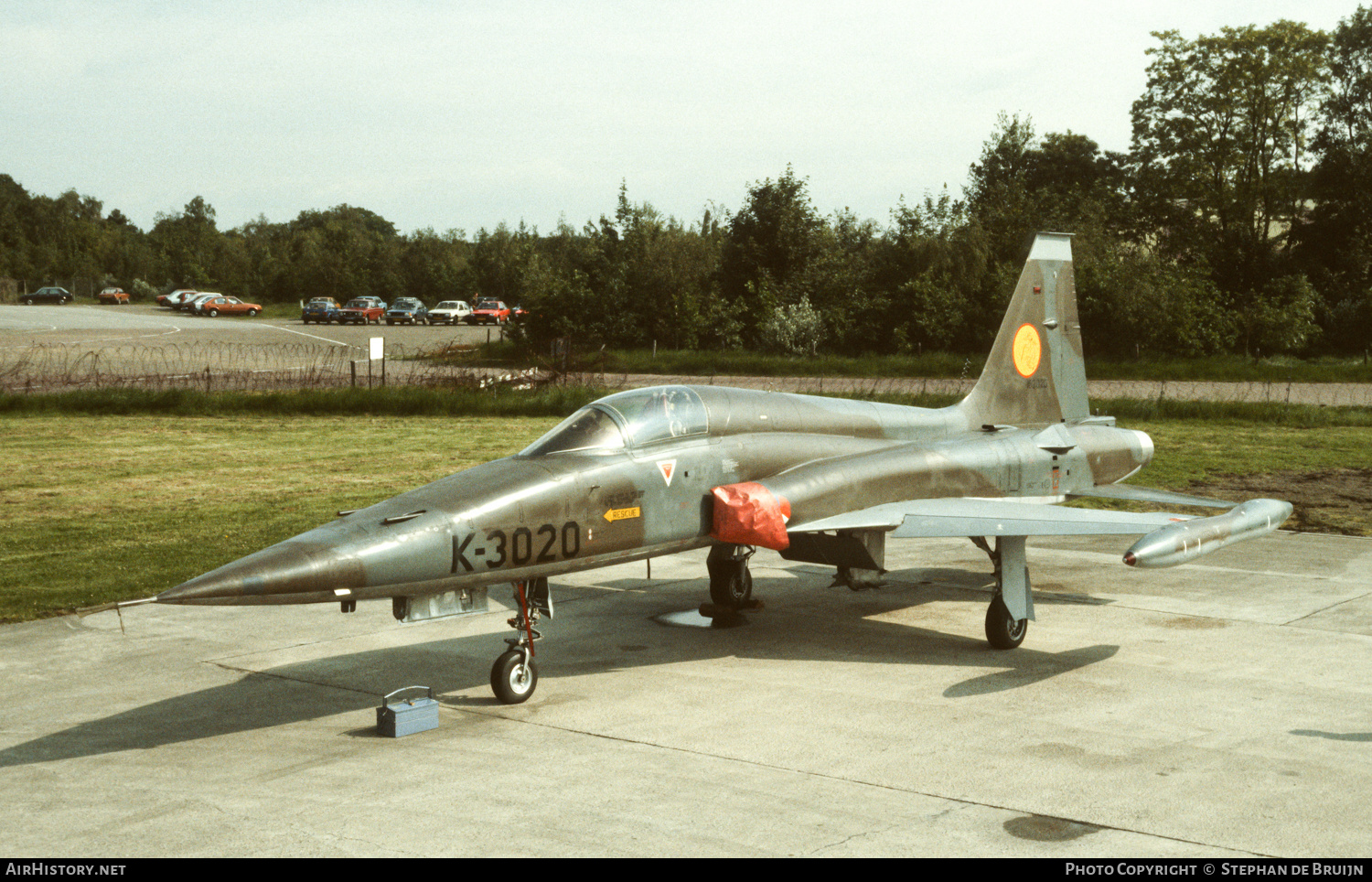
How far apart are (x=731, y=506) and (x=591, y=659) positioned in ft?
6.82

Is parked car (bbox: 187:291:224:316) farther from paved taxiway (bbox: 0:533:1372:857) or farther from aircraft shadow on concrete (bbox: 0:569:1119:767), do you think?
aircraft shadow on concrete (bbox: 0:569:1119:767)

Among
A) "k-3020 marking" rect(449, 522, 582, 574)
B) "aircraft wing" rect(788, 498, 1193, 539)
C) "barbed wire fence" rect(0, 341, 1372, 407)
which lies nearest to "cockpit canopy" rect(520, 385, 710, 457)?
"k-3020 marking" rect(449, 522, 582, 574)

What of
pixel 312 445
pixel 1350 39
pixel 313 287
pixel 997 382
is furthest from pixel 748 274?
pixel 313 287

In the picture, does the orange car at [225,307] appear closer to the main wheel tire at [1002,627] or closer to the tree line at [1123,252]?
the tree line at [1123,252]

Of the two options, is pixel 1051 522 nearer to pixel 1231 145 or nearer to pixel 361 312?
pixel 1231 145

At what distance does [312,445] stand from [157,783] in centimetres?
1902

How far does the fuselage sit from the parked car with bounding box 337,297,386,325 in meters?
72.6

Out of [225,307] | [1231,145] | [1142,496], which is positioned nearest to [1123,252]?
[1231,145]

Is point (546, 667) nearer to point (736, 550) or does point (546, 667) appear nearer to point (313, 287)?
point (736, 550)

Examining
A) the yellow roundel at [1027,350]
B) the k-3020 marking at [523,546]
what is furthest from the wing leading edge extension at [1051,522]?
the yellow roundel at [1027,350]

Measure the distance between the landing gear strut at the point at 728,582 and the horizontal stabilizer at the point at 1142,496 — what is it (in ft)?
13.1

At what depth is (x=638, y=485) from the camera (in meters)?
9.84

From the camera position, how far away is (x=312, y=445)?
25719mm

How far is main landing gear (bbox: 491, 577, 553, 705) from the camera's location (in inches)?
366
